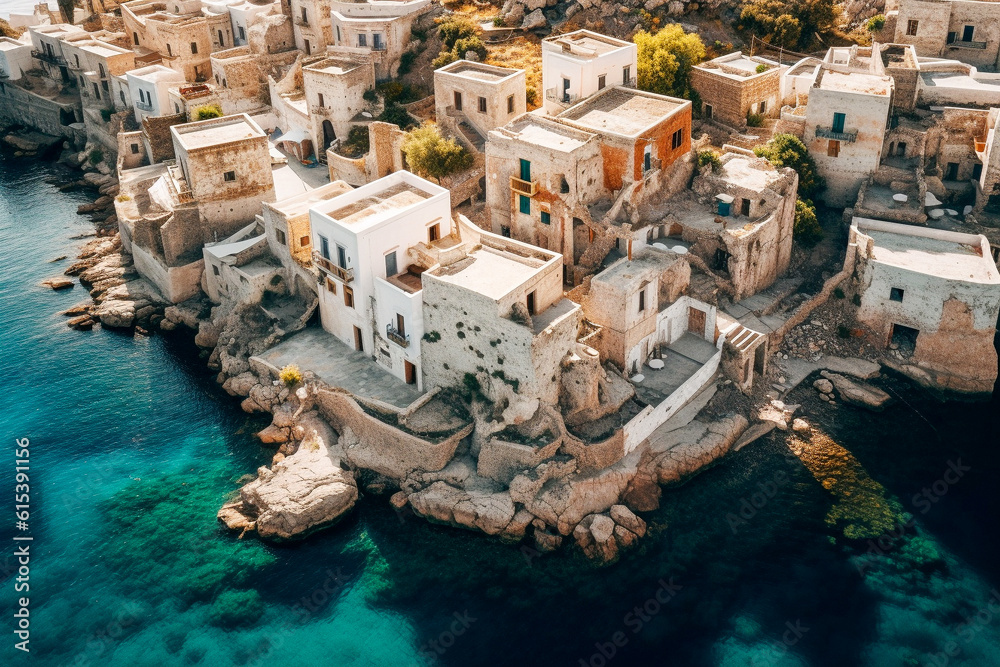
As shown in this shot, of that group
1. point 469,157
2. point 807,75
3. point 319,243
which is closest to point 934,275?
point 807,75

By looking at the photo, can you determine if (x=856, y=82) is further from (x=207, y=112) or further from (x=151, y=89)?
(x=151, y=89)

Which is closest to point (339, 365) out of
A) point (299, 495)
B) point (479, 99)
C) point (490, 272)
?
point (299, 495)

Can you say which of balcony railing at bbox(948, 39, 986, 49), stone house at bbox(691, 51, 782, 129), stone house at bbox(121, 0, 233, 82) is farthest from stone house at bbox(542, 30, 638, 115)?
stone house at bbox(121, 0, 233, 82)

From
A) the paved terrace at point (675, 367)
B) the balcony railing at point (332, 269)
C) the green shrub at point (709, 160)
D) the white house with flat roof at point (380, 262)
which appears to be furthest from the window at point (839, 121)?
the balcony railing at point (332, 269)

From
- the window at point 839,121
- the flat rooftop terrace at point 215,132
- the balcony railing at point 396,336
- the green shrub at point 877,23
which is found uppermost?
the green shrub at point 877,23

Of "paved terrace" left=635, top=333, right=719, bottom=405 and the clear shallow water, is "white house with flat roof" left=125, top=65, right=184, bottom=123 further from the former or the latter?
"paved terrace" left=635, top=333, right=719, bottom=405

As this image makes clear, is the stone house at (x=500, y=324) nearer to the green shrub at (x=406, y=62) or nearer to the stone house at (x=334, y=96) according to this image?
the stone house at (x=334, y=96)
